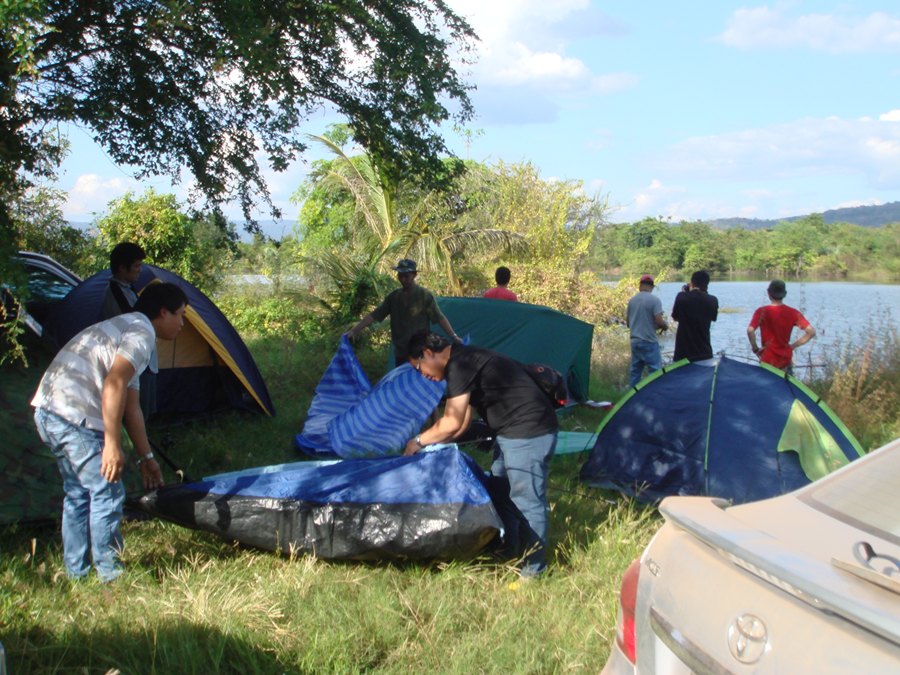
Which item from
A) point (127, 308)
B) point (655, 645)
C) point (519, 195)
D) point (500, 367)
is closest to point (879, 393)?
point (500, 367)

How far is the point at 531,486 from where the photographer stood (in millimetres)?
4688

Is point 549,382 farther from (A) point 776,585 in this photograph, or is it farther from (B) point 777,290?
(B) point 777,290

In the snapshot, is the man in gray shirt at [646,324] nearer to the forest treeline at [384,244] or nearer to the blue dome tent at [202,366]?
the forest treeline at [384,244]

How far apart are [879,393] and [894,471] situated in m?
8.25

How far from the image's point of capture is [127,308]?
21.0ft

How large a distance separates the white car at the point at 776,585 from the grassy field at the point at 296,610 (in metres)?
1.55

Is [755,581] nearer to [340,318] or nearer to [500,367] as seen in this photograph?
[500,367]

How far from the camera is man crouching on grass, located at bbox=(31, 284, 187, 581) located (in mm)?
4191

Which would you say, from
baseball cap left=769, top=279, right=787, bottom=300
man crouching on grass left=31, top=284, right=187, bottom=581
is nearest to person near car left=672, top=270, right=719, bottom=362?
baseball cap left=769, top=279, right=787, bottom=300

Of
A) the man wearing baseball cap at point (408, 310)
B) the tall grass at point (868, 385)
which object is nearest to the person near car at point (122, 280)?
the man wearing baseball cap at point (408, 310)

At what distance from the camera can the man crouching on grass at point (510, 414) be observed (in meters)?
4.67

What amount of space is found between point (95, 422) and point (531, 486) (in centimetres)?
226

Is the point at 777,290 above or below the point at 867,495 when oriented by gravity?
above

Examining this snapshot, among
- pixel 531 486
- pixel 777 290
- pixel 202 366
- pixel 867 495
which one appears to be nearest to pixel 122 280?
pixel 202 366
